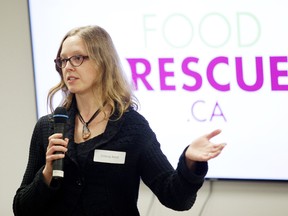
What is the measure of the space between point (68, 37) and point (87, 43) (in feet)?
0.29

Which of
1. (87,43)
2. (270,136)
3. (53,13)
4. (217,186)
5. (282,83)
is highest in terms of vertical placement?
(53,13)

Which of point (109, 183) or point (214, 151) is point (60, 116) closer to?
point (109, 183)

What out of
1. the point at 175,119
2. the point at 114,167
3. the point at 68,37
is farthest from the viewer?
the point at 175,119

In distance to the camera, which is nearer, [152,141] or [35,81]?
[152,141]

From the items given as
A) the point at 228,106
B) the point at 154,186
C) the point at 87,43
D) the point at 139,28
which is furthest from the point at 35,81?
the point at 154,186

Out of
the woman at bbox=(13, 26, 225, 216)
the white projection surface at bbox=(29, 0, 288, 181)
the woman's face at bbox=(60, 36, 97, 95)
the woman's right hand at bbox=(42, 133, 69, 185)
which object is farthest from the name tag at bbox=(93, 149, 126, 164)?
the white projection surface at bbox=(29, 0, 288, 181)

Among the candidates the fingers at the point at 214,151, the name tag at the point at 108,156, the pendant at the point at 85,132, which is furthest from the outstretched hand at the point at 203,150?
the pendant at the point at 85,132

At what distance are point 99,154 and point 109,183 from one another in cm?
10

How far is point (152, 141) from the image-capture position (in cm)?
186

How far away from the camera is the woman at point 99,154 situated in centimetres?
175

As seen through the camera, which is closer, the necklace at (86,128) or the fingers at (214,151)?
the fingers at (214,151)

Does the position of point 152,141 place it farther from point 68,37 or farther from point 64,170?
point 68,37

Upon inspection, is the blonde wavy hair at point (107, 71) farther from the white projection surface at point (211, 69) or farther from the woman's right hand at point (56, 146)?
the white projection surface at point (211, 69)

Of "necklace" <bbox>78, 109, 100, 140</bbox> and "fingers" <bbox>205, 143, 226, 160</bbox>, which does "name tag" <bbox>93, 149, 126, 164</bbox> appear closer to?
"necklace" <bbox>78, 109, 100, 140</bbox>
